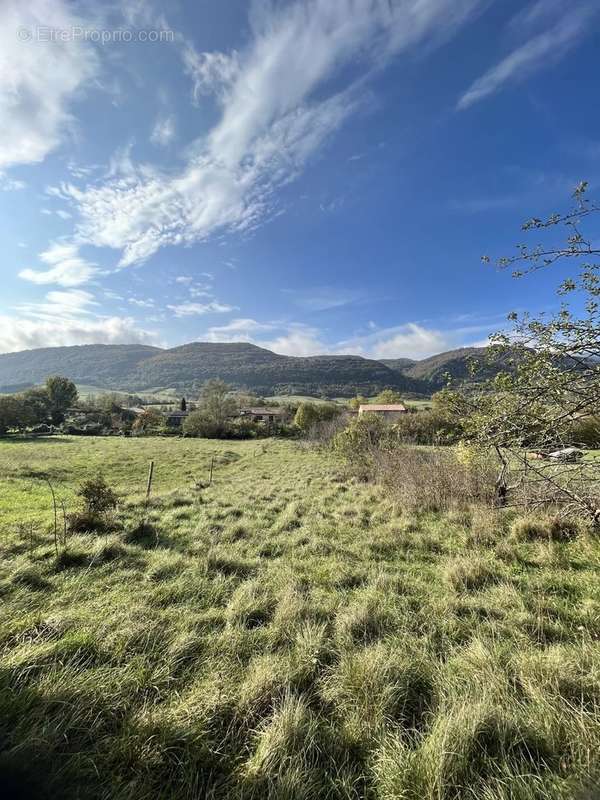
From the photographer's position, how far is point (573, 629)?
3814 mm

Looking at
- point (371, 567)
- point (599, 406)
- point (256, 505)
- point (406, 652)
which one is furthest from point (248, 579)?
point (599, 406)

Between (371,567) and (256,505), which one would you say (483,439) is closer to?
(371,567)

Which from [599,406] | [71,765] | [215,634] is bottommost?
[215,634]

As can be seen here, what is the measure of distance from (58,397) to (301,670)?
71612mm

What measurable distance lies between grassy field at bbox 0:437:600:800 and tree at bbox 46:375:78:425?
205 ft

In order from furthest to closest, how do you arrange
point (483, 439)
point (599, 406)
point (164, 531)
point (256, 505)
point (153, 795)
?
point (256, 505)
point (164, 531)
point (483, 439)
point (599, 406)
point (153, 795)

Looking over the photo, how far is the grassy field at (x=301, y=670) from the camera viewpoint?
217 cm

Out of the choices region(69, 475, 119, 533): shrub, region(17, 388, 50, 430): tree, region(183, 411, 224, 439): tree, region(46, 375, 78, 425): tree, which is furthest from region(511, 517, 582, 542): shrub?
region(46, 375, 78, 425): tree

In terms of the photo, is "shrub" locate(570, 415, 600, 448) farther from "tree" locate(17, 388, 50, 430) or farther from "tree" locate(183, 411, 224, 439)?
"tree" locate(17, 388, 50, 430)

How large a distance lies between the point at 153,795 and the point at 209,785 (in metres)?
0.35

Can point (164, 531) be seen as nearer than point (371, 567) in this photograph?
No

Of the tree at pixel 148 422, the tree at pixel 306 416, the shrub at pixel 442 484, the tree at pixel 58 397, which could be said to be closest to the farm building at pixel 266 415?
the tree at pixel 306 416

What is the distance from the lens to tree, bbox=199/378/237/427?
50.4 meters

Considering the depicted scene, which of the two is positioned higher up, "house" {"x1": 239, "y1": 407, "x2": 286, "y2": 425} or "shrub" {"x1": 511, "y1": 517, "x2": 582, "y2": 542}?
"shrub" {"x1": 511, "y1": 517, "x2": 582, "y2": 542}
